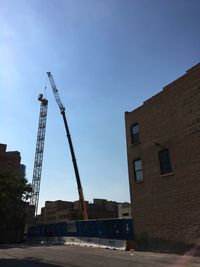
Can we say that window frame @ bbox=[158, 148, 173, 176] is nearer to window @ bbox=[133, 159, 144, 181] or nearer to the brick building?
the brick building

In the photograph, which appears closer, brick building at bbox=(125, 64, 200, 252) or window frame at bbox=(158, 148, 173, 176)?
brick building at bbox=(125, 64, 200, 252)

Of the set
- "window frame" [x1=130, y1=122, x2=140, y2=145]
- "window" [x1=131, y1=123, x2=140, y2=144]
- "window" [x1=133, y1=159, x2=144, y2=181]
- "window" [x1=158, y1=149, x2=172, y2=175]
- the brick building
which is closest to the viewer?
the brick building

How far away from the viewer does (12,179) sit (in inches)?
2067

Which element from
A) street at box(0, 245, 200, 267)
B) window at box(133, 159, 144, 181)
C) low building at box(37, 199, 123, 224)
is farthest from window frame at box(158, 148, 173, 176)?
low building at box(37, 199, 123, 224)

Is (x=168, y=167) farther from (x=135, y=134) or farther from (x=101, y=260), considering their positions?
(x=101, y=260)

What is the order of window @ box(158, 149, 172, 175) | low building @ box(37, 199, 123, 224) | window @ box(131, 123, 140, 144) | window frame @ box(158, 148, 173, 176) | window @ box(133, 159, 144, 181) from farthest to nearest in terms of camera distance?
low building @ box(37, 199, 123, 224), window @ box(131, 123, 140, 144), window @ box(133, 159, 144, 181), window @ box(158, 149, 172, 175), window frame @ box(158, 148, 173, 176)

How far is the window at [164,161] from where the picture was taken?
79.0ft

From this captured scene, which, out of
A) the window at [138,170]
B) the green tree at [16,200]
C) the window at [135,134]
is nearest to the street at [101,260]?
the window at [138,170]

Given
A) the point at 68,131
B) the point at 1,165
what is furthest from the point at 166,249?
the point at 1,165

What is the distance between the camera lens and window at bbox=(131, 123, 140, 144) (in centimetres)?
2842

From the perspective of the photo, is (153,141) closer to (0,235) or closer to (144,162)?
(144,162)

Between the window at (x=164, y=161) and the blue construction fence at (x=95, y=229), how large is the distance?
244 inches

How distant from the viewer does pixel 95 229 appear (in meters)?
32.2

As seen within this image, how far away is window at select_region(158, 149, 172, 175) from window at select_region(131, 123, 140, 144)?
142 inches
